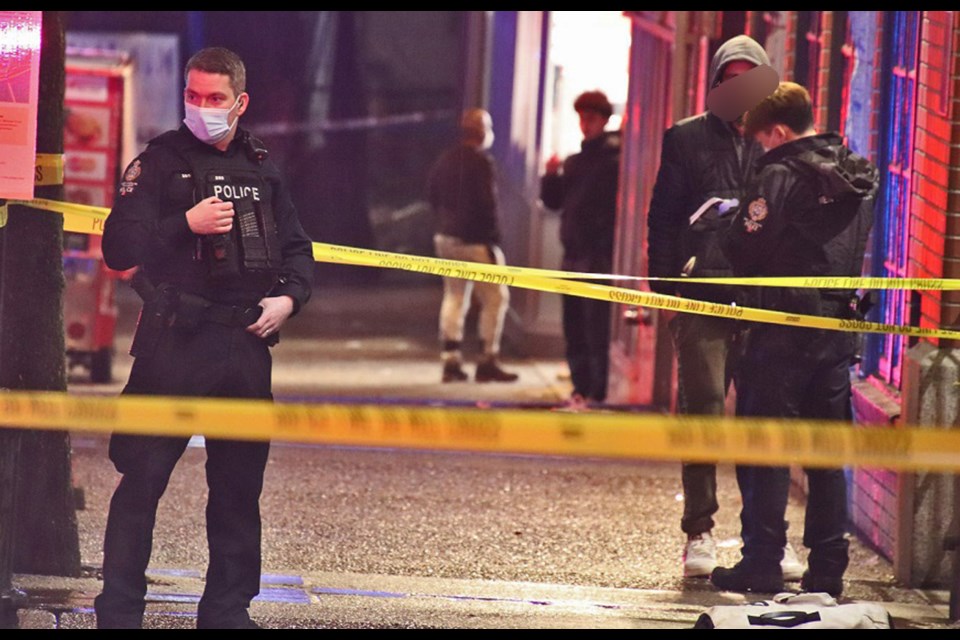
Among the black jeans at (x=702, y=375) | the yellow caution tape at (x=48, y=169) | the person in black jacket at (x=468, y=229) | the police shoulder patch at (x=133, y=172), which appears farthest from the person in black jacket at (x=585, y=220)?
the police shoulder patch at (x=133, y=172)

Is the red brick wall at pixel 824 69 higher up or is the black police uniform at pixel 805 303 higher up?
the red brick wall at pixel 824 69

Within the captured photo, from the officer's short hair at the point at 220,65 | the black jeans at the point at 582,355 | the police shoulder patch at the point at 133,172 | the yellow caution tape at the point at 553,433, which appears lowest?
the black jeans at the point at 582,355

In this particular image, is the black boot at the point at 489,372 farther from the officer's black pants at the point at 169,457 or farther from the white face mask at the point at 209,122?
the white face mask at the point at 209,122

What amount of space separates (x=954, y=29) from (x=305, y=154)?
516 inches

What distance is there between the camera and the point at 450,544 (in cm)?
714

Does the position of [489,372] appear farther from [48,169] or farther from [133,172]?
[133,172]

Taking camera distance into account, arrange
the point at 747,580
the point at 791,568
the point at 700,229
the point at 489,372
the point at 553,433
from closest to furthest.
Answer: the point at 553,433 < the point at 747,580 < the point at 700,229 < the point at 791,568 < the point at 489,372

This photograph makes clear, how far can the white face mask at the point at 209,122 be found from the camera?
5188 mm

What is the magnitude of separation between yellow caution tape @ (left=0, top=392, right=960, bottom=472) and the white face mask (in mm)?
1034

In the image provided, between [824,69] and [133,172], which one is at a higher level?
[824,69]

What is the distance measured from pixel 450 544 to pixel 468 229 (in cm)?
501

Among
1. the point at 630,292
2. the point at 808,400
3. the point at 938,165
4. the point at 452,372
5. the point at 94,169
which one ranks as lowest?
the point at 452,372

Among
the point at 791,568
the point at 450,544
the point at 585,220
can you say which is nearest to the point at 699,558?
the point at 791,568

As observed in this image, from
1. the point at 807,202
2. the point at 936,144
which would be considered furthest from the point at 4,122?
the point at 936,144
